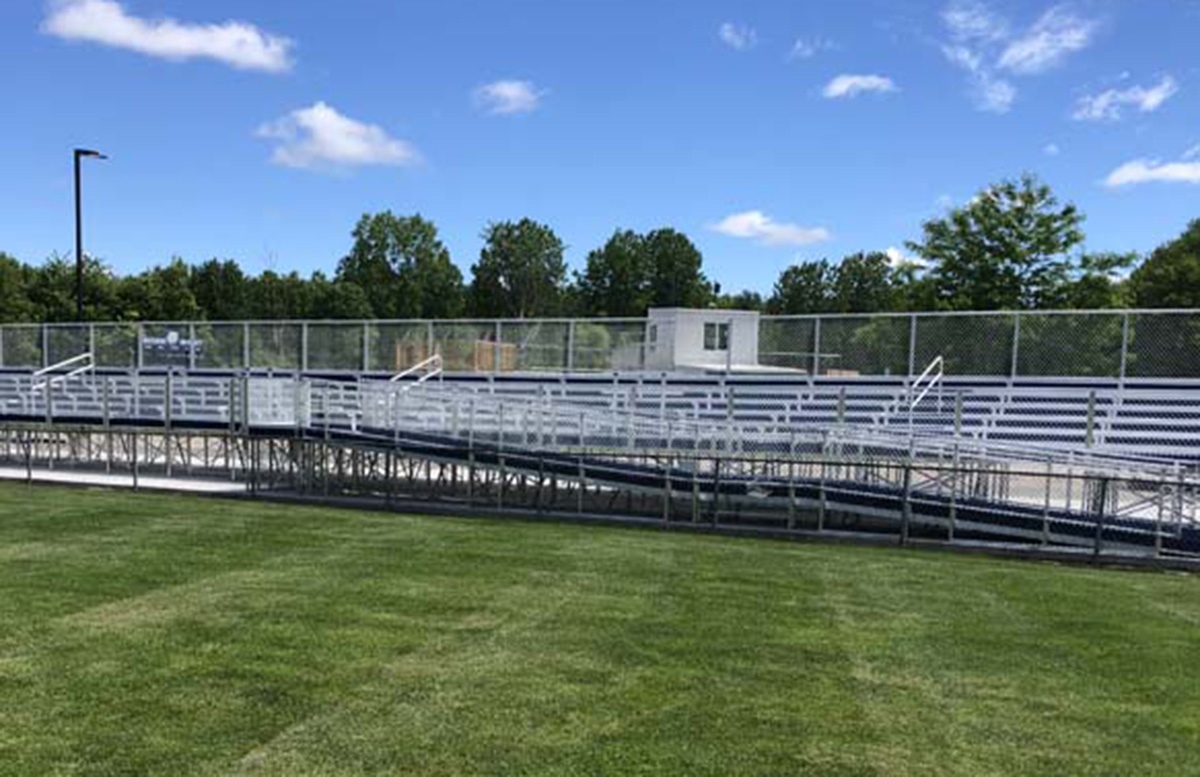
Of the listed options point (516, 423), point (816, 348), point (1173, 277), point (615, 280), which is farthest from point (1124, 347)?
point (615, 280)

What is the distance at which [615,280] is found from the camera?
3583 inches

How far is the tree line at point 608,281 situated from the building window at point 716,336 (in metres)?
15.8

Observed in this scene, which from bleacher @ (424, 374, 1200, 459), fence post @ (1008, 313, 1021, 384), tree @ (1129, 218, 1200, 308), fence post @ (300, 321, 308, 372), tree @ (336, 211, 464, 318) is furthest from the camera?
tree @ (336, 211, 464, 318)

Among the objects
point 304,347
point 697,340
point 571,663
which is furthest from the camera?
point 697,340

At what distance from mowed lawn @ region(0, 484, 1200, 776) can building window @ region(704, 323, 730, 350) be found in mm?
20832

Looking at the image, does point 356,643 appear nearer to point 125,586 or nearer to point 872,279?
point 125,586

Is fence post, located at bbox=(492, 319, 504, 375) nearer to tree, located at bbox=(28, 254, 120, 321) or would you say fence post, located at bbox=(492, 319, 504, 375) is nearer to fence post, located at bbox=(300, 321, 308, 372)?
fence post, located at bbox=(300, 321, 308, 372)

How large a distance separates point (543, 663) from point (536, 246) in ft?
267

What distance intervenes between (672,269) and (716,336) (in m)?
60.8

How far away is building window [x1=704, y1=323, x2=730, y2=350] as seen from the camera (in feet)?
104

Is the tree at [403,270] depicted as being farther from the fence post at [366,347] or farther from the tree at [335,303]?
the fence post at [366,347]

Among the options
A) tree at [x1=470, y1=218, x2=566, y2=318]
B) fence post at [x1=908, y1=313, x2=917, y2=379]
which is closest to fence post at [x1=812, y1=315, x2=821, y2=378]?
fence post at [x1=908, y1=313, x2=917, y2=379]

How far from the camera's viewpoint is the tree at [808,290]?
101438 mm

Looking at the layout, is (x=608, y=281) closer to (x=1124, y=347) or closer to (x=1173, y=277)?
(x=1173, y=277)
